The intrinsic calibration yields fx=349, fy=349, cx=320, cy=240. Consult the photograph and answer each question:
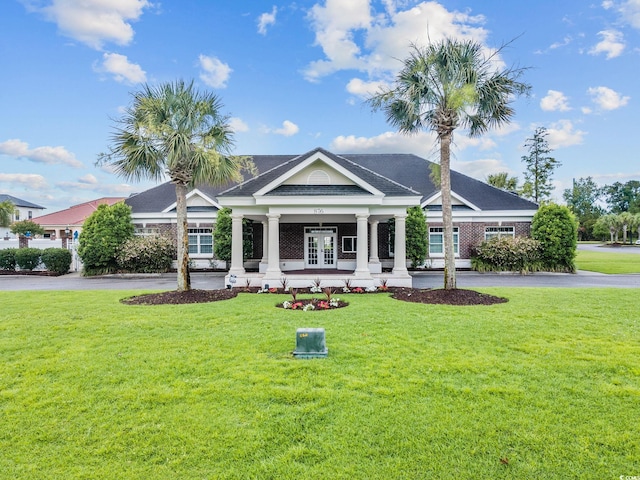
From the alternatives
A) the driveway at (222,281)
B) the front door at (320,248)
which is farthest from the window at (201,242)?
the front door at (320,248)

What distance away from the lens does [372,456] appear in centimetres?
332

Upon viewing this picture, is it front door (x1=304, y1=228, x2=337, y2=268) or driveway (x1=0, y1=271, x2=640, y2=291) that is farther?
front door (x1=304, y1=228, x2=337, y2=268)

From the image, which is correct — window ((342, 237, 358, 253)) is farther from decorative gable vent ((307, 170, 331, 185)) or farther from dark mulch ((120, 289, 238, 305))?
dark mulch ((120, 289, 238, 305))

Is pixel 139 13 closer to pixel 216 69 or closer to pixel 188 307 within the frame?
pixel 216 69

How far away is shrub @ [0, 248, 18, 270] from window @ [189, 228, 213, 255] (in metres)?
10.9

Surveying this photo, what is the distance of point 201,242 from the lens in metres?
23.5

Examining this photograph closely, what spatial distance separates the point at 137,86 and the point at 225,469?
43.2ft

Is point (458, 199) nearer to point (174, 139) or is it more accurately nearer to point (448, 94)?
point (448, 94)

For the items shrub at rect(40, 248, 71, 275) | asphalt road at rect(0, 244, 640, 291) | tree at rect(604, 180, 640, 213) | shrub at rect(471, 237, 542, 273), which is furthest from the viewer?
tree at rect(604, 180, 640, 213)

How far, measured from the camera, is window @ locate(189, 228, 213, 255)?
77.0ft

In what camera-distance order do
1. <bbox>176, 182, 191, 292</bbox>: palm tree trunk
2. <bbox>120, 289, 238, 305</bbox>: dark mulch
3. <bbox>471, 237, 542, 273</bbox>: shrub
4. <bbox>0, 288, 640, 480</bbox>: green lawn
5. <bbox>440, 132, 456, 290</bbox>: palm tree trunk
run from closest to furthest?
1. <bbox>0, 288, 640, 480</bbox>: green lawn
2. <bbox>120, 289, 238, 305</bbox>: dark mulch
3. <bbox>440, 132, 456, 290</bbox>: palm tree trunk
4. <bbox>176, 182, 191, 292</bbox>: palm tree trunk
5. <bbox>471, 237, 542, 273</bbox>: shrub

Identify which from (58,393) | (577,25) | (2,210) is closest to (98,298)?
(58,393)

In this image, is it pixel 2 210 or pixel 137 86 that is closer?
pixel 137 86

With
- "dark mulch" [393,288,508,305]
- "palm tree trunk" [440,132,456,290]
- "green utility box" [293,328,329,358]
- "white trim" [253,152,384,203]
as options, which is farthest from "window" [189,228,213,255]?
"green utility box" [293,328,329,358]
